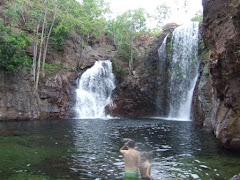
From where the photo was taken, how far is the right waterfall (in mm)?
33406

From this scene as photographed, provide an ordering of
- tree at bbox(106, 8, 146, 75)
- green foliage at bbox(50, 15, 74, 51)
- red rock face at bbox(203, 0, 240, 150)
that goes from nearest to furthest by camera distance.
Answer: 1. red rock face at bbox(203, 0, 240, 150)
2. green foliage at bbox(50, 15, 74, 51)
3. tree at bbox(106, 8, 146, 75)

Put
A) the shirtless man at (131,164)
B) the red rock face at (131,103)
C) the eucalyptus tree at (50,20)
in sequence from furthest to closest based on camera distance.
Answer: the red rock face at (131,103)
the eucalyptus tree at (50,20)
the shirtless man at (131,164)

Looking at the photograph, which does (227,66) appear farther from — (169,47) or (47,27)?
(47,27)

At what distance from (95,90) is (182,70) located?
13141 millimetres

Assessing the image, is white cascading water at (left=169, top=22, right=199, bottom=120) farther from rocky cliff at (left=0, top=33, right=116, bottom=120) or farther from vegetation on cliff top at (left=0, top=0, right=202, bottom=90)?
rocky cliff at (left=0, top=33, right=116, bottom=120)

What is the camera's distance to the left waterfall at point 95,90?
36781 mm

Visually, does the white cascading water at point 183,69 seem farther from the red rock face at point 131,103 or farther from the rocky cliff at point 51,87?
the rocky cliff at point 51,87

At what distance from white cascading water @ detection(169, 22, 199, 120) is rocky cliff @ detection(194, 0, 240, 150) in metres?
17.2

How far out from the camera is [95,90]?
127ft

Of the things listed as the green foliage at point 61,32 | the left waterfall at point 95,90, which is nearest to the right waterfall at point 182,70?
the left waterfall at point 95,90

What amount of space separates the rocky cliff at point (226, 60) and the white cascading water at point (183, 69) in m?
17.2

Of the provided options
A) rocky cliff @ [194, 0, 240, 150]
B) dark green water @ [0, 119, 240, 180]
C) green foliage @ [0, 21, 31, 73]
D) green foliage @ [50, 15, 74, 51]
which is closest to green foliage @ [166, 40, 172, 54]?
green foliage @ [50, 15, 74, 51]

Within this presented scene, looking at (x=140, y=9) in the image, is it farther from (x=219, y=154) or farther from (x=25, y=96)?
(x=219, y=154)

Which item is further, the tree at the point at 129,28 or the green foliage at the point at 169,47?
the tree at the point at 129,28
